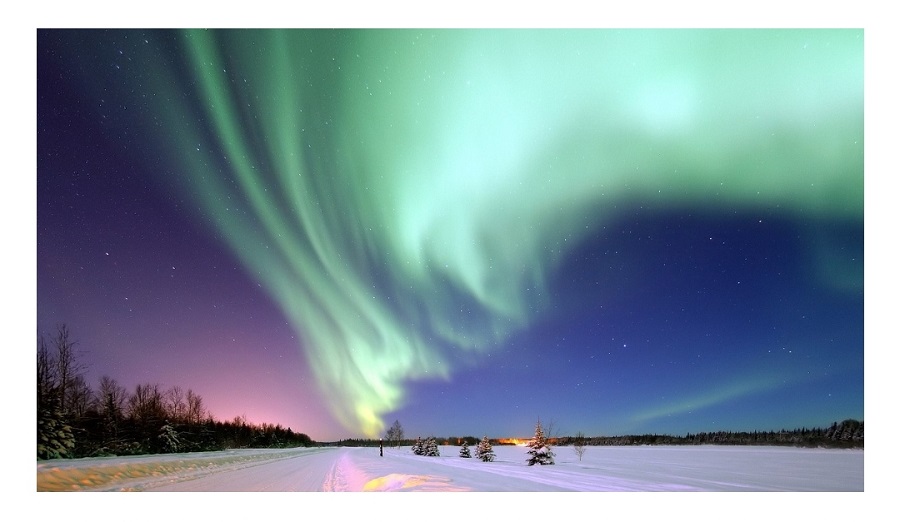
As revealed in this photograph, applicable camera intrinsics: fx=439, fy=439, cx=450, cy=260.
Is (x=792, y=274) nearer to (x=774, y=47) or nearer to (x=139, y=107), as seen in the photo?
(x=774, y=47)

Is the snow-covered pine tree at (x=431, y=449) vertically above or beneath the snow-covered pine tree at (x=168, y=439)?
beneath

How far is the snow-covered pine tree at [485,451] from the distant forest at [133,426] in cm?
43

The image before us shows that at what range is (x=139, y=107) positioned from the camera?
10.9 metres

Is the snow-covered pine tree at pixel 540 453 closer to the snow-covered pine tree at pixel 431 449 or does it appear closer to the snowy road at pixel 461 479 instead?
the snowy road at pixel 461 479

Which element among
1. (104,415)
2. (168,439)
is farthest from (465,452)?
(104,415)

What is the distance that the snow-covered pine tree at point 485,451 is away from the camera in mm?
18516

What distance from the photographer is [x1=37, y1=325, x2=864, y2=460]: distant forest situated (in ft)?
33.3

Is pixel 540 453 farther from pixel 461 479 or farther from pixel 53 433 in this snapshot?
pixel 53 433

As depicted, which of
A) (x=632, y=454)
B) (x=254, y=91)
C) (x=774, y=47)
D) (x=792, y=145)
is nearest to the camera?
(x=774, y=47)

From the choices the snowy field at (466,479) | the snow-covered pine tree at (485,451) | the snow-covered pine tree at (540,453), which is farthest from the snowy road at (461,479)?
the snow-covered pine tree at (485,451)

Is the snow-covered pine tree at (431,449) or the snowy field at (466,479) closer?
the snowy field at (466,479)

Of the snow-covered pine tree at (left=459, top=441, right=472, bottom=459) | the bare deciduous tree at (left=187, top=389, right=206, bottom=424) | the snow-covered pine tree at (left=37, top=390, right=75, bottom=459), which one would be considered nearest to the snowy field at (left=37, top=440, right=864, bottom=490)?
the snow-covered pine tree at (left=37, top=390, right=75, bottom=459)

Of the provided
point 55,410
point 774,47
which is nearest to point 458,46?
point 774,47
